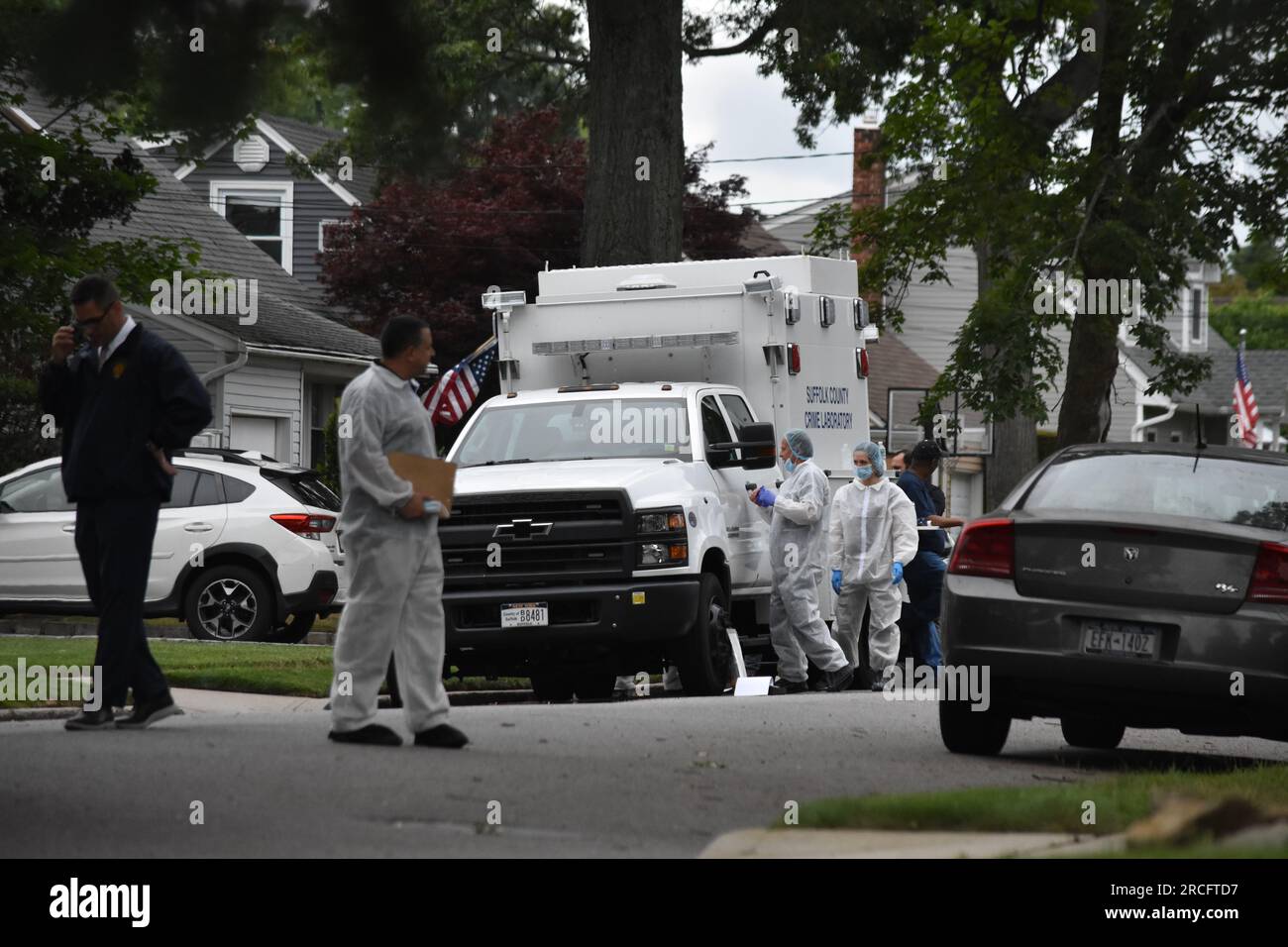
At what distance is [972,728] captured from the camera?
10609mm

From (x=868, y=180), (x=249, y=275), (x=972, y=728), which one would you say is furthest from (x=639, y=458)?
(x=868, y=180)

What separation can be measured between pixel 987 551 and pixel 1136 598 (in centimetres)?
79

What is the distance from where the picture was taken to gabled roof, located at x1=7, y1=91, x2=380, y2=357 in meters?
29.2

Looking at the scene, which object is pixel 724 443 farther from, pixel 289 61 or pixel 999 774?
pixel 289 61

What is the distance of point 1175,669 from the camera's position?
956 centimetres

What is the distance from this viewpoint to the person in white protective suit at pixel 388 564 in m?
9.16

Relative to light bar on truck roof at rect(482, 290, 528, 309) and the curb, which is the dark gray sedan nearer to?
light bar on truck roof at rect(482, 290, 528, 309)

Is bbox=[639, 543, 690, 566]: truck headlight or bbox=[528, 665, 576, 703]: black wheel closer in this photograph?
bbox=[639, 543, 690, 566]: truck headlight

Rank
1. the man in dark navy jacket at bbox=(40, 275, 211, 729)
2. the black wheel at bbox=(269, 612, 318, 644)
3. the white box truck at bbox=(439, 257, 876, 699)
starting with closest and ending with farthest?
the man in dark navy jacket at bbox=(40, 275, 211, 729) < the white box truck at bbox=(439, 257, 876, 699) < the black wheel at bbox=(269, 612, 318, 644)

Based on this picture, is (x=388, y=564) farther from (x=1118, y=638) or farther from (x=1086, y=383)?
(x=1086, y=383)

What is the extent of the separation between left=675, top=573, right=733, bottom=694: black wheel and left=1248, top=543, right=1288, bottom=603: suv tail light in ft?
17.1

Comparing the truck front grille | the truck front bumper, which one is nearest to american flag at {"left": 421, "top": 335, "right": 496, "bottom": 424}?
the truck front grille
